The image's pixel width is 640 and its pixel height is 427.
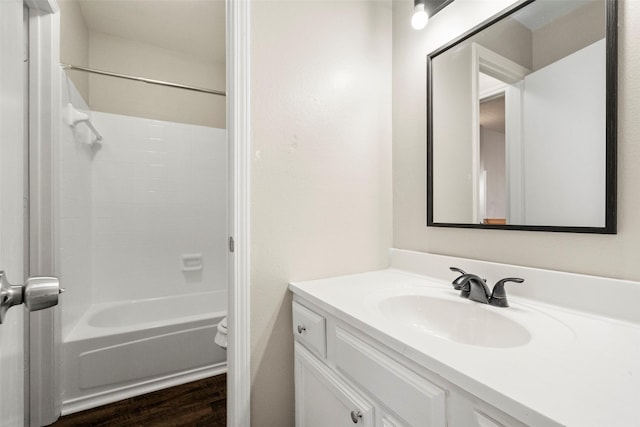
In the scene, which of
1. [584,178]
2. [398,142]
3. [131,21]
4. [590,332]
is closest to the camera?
[590,332]

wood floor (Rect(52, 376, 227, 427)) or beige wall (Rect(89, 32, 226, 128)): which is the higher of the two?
beige wall (Rect(89, 32, 226, 128))

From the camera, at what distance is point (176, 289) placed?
2445mm

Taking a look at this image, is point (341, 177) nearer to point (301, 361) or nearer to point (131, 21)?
point (301, 361)

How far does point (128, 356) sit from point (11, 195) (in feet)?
5.32

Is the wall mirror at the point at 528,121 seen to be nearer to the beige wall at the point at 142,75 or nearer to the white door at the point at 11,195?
the white door at the point at 11,195

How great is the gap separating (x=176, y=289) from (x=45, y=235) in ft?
3.89

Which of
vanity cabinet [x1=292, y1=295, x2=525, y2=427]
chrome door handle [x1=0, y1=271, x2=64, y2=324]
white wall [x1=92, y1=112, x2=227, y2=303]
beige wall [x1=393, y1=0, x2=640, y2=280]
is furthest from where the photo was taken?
white wall [x1=92, y1=112, x2=227, y2=303]

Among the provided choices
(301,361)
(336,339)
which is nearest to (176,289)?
(301,361)

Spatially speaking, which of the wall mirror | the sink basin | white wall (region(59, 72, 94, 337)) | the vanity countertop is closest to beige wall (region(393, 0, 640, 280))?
the wall mirror

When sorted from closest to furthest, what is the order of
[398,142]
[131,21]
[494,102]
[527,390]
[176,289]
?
[527,390] → [494,102] → [398,142] → [131,21] → [176,289]

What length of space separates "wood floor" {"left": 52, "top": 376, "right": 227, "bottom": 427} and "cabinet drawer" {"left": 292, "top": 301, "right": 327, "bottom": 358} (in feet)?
2.83

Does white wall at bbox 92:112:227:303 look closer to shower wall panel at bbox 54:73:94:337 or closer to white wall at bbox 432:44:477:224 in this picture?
shower wall panel at bbox 54:73:94:337

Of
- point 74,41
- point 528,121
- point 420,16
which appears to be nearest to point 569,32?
point 528,121

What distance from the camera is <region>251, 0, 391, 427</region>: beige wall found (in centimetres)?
107
